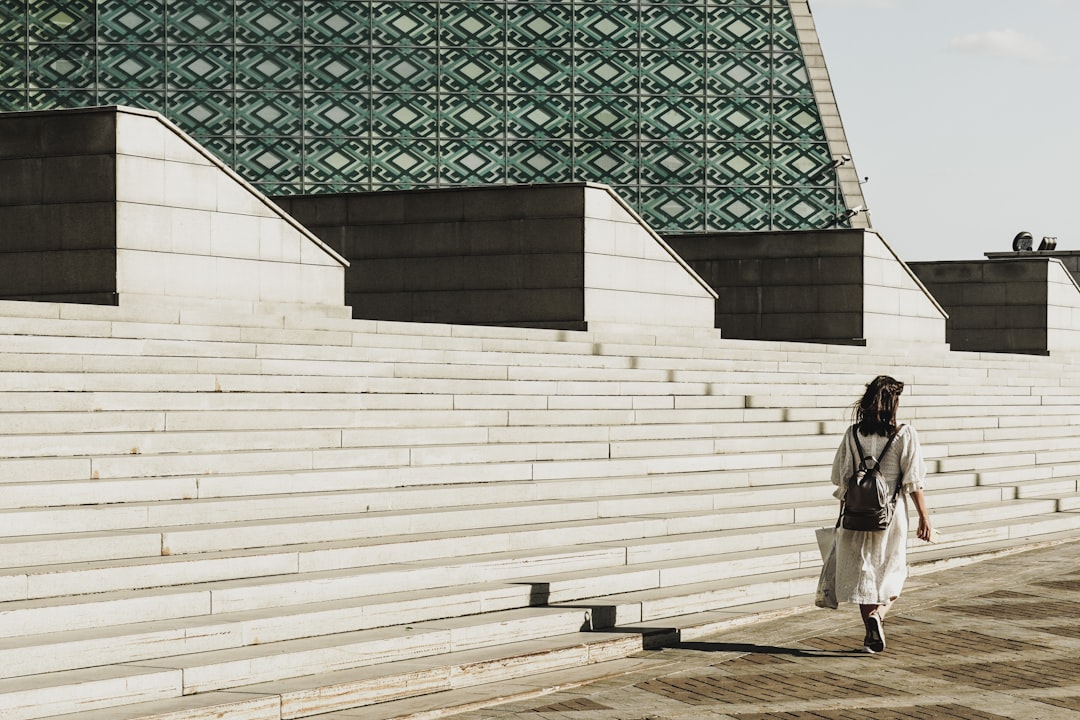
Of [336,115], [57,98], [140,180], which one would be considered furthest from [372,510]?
[57,98]

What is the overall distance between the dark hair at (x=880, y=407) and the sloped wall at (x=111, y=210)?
8009 millimetres

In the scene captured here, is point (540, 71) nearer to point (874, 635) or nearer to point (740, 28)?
point (740, 28)

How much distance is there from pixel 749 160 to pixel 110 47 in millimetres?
13562

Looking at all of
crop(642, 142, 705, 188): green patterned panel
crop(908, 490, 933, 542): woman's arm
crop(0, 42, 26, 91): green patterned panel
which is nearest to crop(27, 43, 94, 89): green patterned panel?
crop(0, 42, 26, 91): green patterned panel

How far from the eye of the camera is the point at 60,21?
32469 millimetres

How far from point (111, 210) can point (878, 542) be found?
8.42 meters

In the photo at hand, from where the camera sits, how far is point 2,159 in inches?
571

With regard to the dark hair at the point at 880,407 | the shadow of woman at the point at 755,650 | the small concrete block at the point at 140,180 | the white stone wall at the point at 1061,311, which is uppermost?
the small concrete block at the point at 140,180

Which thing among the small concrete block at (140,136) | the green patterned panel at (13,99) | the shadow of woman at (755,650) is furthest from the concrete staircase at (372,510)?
the green patterned panel at (13,99)

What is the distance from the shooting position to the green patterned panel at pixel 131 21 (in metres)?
32.6

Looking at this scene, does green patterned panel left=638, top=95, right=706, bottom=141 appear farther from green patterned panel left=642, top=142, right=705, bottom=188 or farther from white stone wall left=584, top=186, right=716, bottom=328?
white stone wall left=584, top=186, right=716, bottom=328

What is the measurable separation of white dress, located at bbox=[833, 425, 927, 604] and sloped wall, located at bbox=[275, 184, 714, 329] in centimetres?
1056

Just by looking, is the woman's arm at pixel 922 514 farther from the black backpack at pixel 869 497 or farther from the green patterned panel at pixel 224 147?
the green patterned panel at pixel 224 147

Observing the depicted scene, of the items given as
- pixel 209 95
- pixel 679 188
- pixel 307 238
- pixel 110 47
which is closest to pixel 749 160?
pixel 679 188
